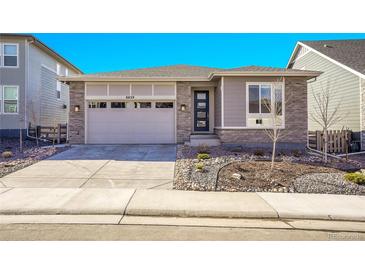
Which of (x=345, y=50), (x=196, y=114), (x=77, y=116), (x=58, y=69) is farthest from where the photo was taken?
(x=58, y=69)

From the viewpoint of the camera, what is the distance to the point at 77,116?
47.2 ft

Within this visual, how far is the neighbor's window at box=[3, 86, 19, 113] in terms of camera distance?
55.1 ft

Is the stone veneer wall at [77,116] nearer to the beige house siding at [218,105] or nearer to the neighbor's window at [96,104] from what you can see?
the neighbor's window at [96,104]

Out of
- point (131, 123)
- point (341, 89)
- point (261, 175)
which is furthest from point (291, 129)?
point (131, 123)

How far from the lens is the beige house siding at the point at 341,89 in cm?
1468

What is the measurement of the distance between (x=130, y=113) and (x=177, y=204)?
9.35m

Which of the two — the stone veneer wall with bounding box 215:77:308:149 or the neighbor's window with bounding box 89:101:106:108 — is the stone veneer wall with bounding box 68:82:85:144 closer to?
the neighbor's window with bounding box 89:101:106:108

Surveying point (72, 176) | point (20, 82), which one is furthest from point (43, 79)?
point (72, 176)

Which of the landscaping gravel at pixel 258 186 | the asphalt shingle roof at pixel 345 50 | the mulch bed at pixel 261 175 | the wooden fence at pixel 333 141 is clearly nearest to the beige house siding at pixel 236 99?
the landscaping gravel at pixel 258 186

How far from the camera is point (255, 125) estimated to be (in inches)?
514

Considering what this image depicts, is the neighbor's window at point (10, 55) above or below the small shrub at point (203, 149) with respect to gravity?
above

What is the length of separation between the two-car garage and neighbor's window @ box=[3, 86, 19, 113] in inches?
230

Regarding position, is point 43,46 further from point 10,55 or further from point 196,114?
point 196,114

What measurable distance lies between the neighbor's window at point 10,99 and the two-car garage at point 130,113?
5846 millimetres
